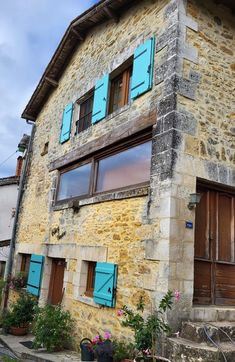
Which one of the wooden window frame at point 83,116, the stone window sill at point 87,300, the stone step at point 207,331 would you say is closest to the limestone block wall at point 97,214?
the stone window sill at point 87,300

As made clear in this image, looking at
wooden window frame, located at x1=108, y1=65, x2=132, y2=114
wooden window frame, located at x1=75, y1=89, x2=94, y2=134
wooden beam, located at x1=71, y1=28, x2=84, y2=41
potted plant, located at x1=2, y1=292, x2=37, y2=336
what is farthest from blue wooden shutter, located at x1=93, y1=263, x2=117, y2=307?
wooden beam, located at x1=71, y1=28, x2=84, y2=41

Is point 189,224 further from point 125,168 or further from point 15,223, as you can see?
point 15,223

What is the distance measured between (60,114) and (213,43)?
464 cm

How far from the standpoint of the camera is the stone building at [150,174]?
4797 mm

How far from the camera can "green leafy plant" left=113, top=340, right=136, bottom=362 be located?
181 inches

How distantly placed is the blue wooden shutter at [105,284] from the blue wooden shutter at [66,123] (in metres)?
3.60

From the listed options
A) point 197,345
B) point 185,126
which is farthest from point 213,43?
point 197,345

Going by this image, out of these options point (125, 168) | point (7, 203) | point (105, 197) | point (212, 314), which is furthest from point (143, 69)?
point (7, 203)

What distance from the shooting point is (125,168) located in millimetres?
6035

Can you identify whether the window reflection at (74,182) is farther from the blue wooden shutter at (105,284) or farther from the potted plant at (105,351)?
the potted plant at (105,351)

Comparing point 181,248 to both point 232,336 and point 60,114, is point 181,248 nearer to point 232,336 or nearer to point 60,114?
point 232,336

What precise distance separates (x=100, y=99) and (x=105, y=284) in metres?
3.71

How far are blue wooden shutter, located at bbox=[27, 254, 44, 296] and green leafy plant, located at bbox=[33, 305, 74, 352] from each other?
4.92 feet

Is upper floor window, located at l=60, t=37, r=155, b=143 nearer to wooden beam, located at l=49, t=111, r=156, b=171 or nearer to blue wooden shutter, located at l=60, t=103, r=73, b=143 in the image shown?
blue wooden shutter, located at l=60, t=103, r=73, b=143
